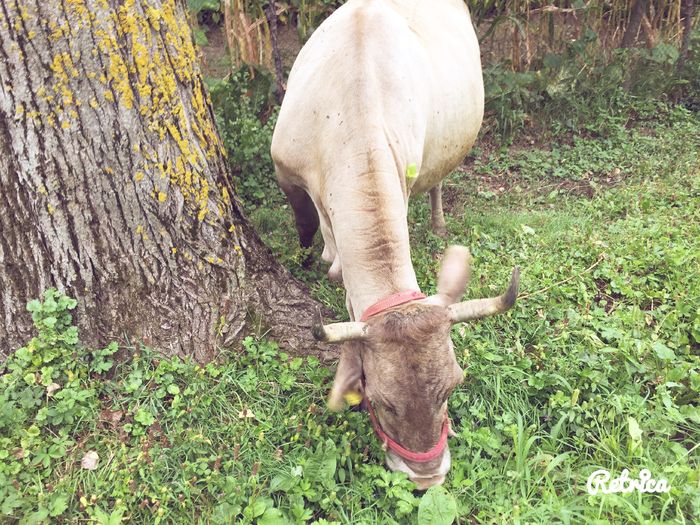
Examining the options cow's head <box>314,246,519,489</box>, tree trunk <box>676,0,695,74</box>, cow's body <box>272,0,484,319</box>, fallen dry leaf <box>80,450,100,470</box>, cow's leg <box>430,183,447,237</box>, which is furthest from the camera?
tree trunk <box>676,0,695,74</box>

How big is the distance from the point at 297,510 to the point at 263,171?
347 cm

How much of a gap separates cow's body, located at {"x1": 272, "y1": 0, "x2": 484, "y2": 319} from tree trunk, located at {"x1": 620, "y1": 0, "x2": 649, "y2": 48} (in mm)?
3507

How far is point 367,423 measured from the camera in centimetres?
282

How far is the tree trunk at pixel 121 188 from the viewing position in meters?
2.36

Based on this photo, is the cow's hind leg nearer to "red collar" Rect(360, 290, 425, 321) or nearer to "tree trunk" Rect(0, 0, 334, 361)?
"tree trunk" Rect(0, 0, 334, 361)

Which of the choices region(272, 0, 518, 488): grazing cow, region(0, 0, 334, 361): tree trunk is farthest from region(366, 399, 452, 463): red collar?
region(0, 0, 334, 361): tree trunk

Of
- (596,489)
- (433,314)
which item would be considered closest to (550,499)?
(596,489)

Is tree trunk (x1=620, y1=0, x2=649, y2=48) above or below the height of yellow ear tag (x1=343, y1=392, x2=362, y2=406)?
above

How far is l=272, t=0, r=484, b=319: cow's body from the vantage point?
8.77ft

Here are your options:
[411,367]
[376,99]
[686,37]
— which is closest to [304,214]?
[376,99]

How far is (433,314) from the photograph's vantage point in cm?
241

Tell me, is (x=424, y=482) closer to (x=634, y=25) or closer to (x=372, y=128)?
(x=372, y=128)

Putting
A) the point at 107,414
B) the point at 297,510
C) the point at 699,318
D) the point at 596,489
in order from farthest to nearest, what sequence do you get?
1. the point at 699,318
2. the point at 107,414
3. the point at 596,489
4. the point at 297,510

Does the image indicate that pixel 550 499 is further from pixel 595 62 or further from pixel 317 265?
pixel 595 62
